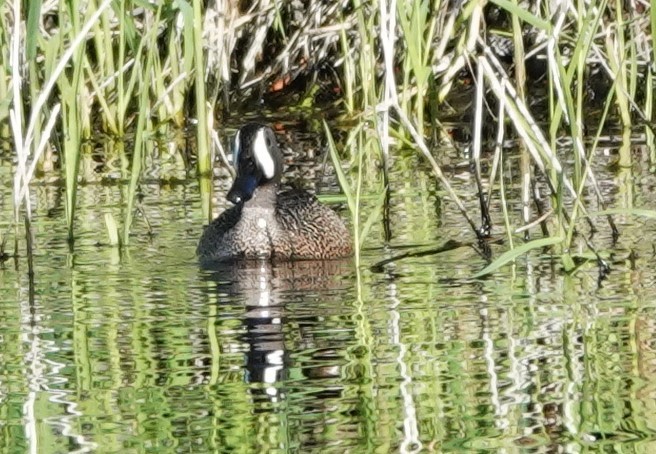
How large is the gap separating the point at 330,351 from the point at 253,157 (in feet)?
9.53

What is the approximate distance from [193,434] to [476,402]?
2.37 ft

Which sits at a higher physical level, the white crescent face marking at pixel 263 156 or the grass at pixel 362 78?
the grass at pixel 362 78

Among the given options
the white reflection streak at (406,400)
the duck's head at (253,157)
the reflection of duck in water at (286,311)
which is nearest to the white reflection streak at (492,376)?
the white reflection streak at (406,400)

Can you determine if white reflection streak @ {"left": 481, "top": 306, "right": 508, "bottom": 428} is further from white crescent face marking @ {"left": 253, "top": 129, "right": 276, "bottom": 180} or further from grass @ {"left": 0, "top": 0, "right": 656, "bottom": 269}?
white crescent face marking @ {"left": 253, "top": 129, "right": 276, "bottom": 180}

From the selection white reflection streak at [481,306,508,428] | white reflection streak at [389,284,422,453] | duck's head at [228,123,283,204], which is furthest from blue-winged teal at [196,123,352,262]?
white reflection streak at [481,306,508,428]

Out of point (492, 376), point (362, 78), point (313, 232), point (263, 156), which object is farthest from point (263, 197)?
point (492, 376)

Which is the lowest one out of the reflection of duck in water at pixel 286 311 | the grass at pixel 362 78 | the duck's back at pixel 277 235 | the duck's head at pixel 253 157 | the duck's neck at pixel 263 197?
the reflection of duck in water at pixel 286 311

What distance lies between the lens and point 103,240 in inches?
306

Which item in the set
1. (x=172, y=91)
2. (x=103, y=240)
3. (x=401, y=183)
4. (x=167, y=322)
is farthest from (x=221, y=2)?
(x=167, y=322)

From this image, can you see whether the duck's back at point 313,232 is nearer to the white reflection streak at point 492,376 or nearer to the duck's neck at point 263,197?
the duck's neck at point 263,197

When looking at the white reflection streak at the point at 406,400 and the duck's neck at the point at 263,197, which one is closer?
the white reflection streak at the point at 406,400

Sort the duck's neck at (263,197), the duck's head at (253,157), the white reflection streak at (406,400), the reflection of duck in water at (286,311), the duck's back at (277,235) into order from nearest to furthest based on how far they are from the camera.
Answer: the white reflection streak at (406,400)
the reflection of duck in water at (286,311)
the duck's back at (277,235)
the duck's head at (253,157)
the duck's neck at (263,197)

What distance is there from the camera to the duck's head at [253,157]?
8.05m

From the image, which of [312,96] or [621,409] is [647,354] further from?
[312,96]
